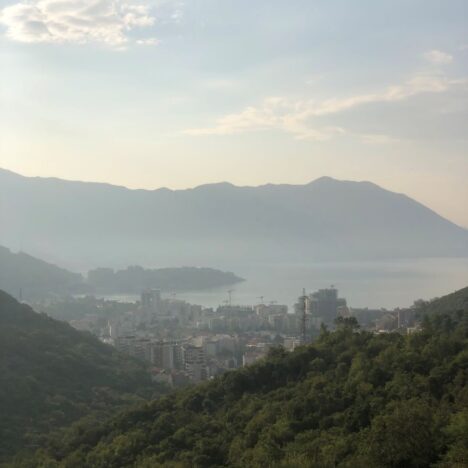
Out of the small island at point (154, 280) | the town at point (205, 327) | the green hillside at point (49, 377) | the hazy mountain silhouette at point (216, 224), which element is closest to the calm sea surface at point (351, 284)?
the small island at point (154, 280)

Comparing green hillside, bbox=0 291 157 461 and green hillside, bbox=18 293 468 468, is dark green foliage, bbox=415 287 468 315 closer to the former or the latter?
green hillside, bbox=18 293 468 468

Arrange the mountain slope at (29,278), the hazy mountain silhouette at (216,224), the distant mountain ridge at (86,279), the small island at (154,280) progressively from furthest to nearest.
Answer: the hazy mountain silhouette at (216,224)
the small island at (154,280)
the distant mountain ridge at (86,279)
the mountain slope at (29,278)

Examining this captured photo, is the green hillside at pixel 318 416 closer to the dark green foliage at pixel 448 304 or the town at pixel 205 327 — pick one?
the dark green foliage at pixel 448 304

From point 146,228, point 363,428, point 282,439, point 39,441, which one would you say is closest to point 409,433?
point 363,428

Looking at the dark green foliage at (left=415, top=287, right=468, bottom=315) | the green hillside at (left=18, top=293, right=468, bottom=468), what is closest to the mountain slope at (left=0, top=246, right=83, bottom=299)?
the dark green foliage at (left=415, top=287, right=468, bottom=315)

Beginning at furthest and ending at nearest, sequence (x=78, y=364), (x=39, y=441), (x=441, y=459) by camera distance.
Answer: (x=78, y=364)
(x=39, y=441)
(x=441, y=459)

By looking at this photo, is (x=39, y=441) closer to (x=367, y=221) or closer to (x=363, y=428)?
(x=363, y=428)

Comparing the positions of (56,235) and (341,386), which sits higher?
(56,235)
